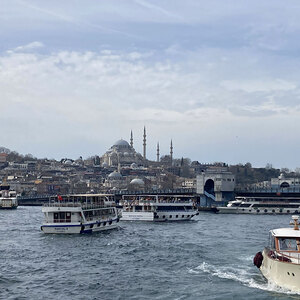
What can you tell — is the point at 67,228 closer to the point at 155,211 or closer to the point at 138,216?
the point at 138,216

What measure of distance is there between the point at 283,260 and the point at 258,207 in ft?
245

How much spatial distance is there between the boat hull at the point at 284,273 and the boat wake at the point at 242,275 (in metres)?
0.26

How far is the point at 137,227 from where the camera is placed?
63375mm

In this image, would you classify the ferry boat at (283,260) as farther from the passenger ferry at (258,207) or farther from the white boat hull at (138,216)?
the passenger ferry at (258,207)

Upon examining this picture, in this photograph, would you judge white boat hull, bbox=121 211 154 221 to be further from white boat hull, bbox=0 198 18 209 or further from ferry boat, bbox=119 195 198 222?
white boat hull, bbox=0 198 18 209

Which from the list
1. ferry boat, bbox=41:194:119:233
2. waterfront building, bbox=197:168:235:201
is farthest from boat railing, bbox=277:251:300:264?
waterfront building, bbox=197:168:235:201

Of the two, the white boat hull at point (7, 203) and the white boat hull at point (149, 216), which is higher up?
the white boat hull at point (7, 203)

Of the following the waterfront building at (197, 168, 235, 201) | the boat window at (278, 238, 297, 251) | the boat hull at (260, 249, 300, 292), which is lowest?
the boat hull at (260, 249, 300, 292)

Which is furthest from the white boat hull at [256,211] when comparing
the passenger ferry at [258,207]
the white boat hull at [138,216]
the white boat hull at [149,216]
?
the white boat hull at [138,216]

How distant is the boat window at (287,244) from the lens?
95.5 ft

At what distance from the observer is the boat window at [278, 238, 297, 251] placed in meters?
29.1

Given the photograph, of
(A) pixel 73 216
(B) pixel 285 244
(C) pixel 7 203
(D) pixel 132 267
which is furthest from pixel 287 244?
(C) pixel 7 203

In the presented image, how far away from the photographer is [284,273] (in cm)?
2688

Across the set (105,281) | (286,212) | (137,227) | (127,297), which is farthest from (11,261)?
(286,212)
